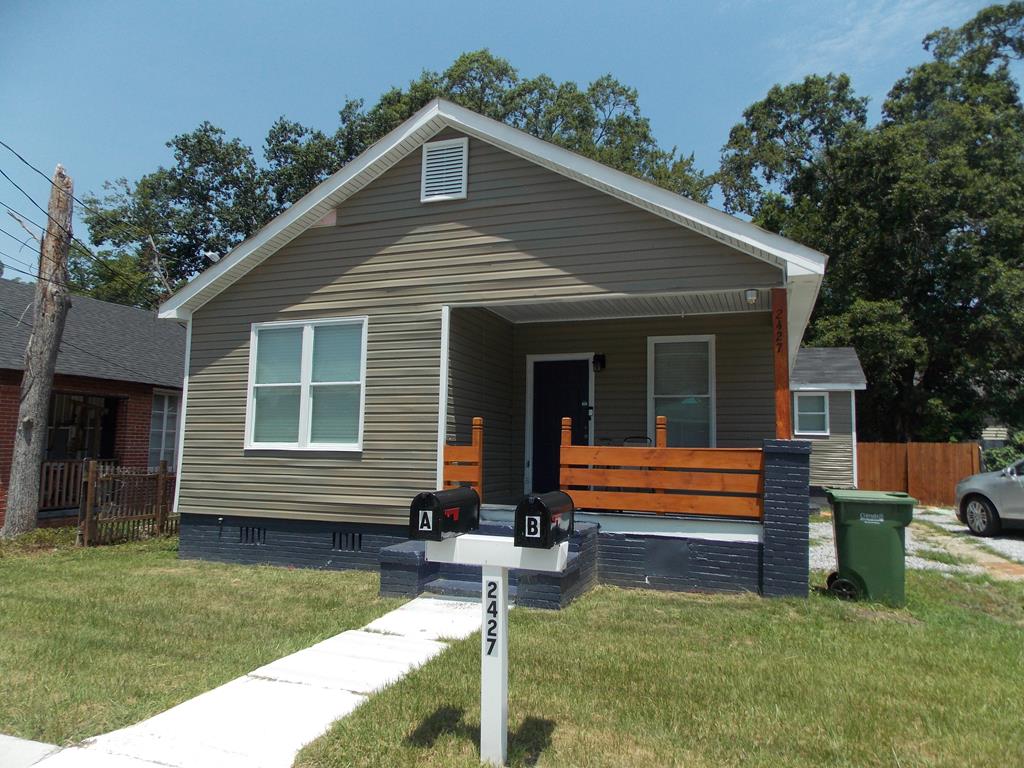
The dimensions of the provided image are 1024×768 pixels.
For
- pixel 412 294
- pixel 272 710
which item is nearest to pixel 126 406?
pixel 412 294

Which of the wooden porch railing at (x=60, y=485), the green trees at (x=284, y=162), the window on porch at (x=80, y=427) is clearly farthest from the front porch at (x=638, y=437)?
the green trees at (x=284, y=162)

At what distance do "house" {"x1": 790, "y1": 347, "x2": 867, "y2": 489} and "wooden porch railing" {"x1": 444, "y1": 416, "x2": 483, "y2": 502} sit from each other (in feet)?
45.6

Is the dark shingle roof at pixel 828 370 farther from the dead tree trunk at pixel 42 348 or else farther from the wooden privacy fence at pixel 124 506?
the dead tree trunk at pixel 42 348

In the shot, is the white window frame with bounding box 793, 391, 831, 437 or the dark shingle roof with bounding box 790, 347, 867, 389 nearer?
the dark shingle roof with bounding box 790, 347, 867, 389

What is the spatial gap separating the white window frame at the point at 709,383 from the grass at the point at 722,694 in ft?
10.9

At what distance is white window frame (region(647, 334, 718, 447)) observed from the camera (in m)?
9.29

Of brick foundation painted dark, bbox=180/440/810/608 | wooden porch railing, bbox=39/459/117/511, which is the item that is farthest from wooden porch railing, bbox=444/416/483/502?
wooden porch railing, bbox=39/459/117/511

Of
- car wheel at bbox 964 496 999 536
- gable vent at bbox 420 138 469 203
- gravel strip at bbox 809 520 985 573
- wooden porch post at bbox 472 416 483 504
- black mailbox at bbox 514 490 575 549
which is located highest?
gable vent at bbox 420 138 469 203

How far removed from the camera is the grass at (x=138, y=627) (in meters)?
4.04

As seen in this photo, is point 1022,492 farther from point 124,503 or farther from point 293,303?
point 124,503

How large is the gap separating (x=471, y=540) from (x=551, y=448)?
663 centimetres

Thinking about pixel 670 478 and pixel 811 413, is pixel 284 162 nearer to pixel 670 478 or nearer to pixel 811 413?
pixel 811 413

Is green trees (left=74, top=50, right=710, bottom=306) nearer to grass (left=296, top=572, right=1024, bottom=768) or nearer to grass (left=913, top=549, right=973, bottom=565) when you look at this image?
grass (left=913, top=549, right=973, bottom=565)

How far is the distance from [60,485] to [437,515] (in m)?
13.1
